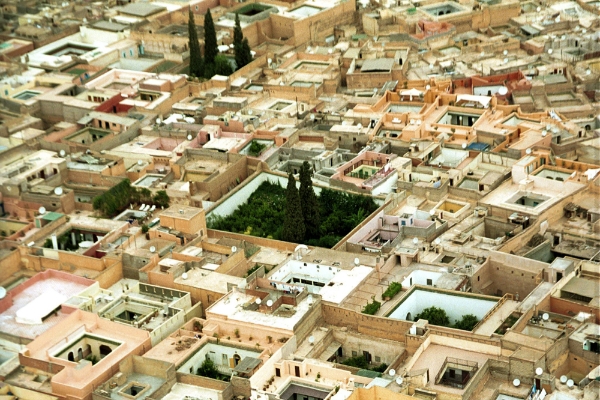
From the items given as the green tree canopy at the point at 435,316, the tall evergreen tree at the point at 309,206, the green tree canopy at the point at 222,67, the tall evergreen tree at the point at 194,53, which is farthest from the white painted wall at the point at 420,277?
the tall evergreen tree at the point at 194,53

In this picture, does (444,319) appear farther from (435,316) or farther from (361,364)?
(361,364)

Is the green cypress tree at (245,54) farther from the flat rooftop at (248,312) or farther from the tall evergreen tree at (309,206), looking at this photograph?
the flat rooftop at (248,312)

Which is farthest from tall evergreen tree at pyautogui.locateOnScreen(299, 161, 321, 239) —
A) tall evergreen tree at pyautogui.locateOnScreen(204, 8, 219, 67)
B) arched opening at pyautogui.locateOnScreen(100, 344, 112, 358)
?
tall evergreen tree at pyautogui.locateOnScreen(204, 8, 219, 67)

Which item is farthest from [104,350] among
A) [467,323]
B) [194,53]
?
[194,53]

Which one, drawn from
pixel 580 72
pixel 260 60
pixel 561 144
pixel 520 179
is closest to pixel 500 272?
pixel 520 179

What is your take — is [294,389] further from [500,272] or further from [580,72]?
[580,72]

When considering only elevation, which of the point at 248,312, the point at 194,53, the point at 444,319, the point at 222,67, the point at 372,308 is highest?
the point at 194,53
